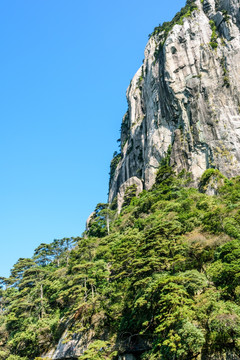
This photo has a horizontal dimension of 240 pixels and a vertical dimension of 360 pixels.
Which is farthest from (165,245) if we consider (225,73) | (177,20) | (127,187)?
(177,20)

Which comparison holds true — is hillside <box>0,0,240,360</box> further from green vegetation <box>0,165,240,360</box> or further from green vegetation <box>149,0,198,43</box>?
green vegetation <box>149,0,198,43</box>

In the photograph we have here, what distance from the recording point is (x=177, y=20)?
6431cm

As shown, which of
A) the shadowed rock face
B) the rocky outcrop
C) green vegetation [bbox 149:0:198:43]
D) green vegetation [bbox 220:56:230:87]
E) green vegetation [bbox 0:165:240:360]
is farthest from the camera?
green vegetation [bbox 149:0:198:43]

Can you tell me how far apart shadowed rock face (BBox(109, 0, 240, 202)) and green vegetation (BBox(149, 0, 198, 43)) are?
53.7 inches

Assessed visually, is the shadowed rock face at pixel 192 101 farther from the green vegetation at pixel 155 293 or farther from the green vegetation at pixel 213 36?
the green vegetation at pixel 155 293

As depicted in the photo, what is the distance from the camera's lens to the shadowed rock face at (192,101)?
43719 millimetres

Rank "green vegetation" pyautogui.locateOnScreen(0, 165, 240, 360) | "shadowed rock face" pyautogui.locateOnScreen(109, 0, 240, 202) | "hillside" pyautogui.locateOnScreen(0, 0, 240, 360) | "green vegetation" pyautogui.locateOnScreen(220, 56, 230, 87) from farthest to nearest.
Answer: "green vegetation" pyautogui.locateOnScreen(220, 56, 230, 87), "shadowed rock face" pyautogui.locateOnScreen(109, 0, 240, 202), "hillside" pyautogui.locateOnScreen(0, 0, 240, 360), "green vegetation" pyautogui.locateOnScreen(0, 165, 240, 360)

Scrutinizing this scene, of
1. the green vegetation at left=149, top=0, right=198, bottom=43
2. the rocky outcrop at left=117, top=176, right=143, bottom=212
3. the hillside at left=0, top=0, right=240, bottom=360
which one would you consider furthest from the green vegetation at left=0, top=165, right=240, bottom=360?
the green vegetation at left=149, top=0, right=198, bottom=43

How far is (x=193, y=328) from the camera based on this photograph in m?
13.4

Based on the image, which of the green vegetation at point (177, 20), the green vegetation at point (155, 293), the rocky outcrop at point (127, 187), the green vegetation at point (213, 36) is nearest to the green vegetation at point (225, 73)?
the green vegetation at point (213, 36)

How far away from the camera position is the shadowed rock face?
4372 centimetres

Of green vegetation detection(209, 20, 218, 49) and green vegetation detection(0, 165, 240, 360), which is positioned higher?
green vegetation detection(209, 20, 218, 49)

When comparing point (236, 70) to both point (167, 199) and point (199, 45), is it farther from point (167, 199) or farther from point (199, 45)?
point (167, 199)

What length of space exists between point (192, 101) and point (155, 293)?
1509 inches
